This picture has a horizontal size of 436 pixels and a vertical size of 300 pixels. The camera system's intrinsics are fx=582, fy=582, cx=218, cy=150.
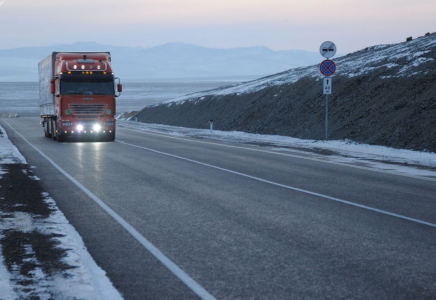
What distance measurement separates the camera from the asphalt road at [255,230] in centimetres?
525

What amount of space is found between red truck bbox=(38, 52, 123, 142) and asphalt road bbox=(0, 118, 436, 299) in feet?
34.6

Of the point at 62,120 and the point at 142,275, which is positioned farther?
the point at 62,120

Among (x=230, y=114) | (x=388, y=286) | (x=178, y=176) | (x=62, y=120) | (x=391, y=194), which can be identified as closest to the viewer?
(x=388, y=286)

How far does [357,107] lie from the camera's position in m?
27.5

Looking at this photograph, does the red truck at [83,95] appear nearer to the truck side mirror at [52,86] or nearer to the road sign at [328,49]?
the truck side mirror at [52,86]

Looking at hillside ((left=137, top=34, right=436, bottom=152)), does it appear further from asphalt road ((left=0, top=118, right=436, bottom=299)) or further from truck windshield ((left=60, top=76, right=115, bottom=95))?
truck windshield ((left=60, top=76, right=115, bottom=95))

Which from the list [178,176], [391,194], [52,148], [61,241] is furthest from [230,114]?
[61,241]

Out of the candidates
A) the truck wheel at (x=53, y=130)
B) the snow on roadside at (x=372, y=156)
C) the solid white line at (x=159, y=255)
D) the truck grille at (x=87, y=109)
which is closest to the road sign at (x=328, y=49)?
the snow on roadside at (x=372, y=156)

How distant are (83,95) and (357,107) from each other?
1261cm

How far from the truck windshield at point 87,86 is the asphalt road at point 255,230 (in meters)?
10.7

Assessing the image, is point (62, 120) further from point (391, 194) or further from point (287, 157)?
point (391, 194)

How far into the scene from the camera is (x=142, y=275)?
217 inches

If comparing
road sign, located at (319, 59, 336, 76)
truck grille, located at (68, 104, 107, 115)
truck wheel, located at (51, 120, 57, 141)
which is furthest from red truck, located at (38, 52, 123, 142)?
road sign, located at (319, 59, 336, 76)

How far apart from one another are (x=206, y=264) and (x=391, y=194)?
5665 mm
